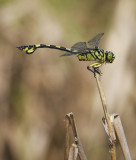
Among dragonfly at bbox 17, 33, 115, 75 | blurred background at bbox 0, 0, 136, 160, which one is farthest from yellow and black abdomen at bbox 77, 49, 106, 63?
blurred background at bbox 0, 0, 136, 160

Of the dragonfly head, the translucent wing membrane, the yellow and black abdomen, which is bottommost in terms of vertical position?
the dragonfly head

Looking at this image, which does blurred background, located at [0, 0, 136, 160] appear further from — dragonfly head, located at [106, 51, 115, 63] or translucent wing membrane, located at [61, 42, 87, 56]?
dragonfly head, located at [106, 51, 115, 63]

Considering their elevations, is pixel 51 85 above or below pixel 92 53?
above

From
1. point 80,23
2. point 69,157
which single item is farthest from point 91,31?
point 69,157

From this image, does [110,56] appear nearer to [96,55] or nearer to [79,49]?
[96,55]

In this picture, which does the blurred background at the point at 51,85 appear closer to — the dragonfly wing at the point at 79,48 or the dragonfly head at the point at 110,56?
the dragonfly wing at the point at 79,48

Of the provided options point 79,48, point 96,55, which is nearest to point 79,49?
point 79,48

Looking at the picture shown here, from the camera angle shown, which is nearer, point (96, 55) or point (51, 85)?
point (96, 55)

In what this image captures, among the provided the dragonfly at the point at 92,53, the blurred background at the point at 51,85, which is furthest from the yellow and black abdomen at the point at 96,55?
the blurred background at the point at 51,85

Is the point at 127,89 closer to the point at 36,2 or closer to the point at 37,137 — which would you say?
the point at 37,137
